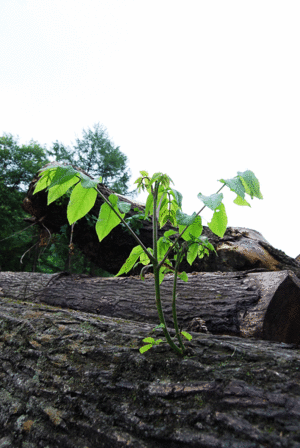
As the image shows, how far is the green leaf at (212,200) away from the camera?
2.65 feet

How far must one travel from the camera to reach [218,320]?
1908mm

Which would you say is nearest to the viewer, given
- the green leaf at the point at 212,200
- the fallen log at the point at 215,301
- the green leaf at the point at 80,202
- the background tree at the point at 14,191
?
the green leaf at the point at 212,200

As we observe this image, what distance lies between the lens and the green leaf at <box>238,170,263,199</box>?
91 cm

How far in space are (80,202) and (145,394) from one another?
2.62ft

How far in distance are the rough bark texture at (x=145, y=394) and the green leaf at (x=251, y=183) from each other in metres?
0.68

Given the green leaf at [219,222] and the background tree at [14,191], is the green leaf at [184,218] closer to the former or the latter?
the green leaf at [219,222]

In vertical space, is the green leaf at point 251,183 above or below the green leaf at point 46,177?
above

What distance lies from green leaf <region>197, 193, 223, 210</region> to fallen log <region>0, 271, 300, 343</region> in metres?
0.94

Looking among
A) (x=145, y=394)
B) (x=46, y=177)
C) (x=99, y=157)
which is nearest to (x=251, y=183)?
(x=46, y=177)

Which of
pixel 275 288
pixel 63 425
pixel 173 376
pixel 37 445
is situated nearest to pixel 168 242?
pixel 173 376

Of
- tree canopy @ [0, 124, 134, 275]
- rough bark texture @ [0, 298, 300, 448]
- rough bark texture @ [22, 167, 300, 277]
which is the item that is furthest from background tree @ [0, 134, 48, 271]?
rough bark texture @ [0, 298, 300, 448]

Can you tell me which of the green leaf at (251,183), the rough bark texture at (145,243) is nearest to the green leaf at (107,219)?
the green leaf at (251,183)

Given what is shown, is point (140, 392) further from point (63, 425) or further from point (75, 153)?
point (75, 153)

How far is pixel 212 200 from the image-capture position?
2.75 ft
